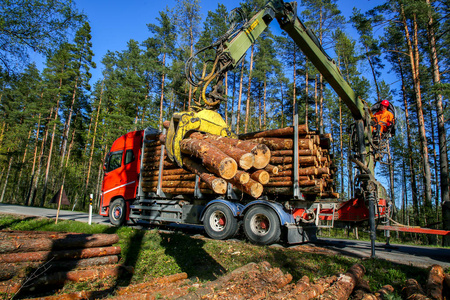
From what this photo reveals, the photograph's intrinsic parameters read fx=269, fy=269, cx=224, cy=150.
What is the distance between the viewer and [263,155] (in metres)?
3.84

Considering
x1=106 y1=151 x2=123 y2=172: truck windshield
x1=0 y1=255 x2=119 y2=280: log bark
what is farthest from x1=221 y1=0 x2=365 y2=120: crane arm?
x1=106 y1=151 x2=123 y2=172: truck windshield

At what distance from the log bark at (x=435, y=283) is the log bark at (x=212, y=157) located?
3408 mm

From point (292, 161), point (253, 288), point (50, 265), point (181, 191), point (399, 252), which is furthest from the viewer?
point (181, 191)

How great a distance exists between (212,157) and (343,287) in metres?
2.60

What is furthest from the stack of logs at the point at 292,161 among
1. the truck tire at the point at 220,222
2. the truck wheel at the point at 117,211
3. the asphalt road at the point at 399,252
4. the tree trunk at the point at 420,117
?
the tree trunk at the point at 420,117

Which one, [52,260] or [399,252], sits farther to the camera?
[399,252]

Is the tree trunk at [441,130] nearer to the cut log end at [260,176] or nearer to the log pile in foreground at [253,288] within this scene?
the log pile in foreground at [253,288]

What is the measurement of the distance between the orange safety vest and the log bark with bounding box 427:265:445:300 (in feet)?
15.4

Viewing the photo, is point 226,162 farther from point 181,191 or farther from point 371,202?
point 181,191

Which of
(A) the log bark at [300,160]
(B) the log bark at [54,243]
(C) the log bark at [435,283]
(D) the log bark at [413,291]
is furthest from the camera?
(A) the log bark at [300,160]

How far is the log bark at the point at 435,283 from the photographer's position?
3902 millimetres

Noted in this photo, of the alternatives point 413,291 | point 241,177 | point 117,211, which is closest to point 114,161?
point 117,211

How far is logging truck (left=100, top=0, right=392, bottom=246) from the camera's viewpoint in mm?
4143

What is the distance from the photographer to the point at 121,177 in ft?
37.7
